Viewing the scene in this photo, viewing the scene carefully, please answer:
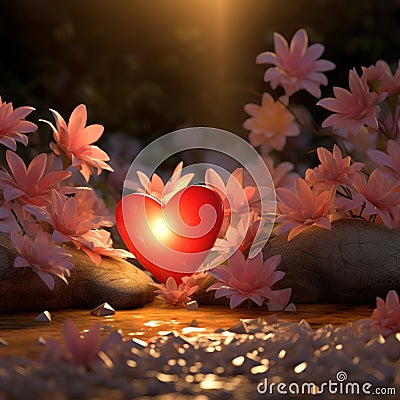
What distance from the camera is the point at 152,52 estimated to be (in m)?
6.34

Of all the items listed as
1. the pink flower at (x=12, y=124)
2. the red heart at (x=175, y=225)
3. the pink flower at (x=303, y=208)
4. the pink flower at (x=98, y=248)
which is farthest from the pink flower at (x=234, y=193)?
the pink flower at (x=12, y=124)

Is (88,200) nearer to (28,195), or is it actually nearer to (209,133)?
(28,195)

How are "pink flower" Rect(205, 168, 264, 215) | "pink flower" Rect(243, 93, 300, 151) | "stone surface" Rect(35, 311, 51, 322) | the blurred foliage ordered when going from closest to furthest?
"stone surface" Rect(35, 311, 51, 322), "pink flower" Rect(205, 168, 264, 215), "pink flower" Rect(243, 93, 300, 151), the blurred foliage

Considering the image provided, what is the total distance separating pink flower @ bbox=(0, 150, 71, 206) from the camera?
7.08 feet

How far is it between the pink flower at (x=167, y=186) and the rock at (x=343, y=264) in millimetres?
338

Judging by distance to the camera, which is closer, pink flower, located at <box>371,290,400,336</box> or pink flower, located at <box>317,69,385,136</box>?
→ pink flower, located at <box>371,290,400,336</box>

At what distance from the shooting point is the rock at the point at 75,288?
2.20m

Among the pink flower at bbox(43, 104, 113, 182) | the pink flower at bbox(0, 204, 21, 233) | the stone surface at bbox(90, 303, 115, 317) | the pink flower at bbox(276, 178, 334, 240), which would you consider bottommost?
the stone surface at bbox(90, 303, 115, 317)

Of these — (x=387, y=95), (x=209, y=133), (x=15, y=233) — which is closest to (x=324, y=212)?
(x=387, y=95)

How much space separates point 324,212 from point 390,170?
224mm

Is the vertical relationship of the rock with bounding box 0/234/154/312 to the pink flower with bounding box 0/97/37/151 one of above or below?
below

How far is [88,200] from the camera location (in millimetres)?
2639

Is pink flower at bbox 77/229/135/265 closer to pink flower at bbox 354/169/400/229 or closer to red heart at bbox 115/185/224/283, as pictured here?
red heart at bbox 115/185/224/283

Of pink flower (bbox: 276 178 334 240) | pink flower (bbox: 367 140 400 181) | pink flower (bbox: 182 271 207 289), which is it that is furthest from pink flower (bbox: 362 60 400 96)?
pink flower (bbox: 182 271 207 289)
